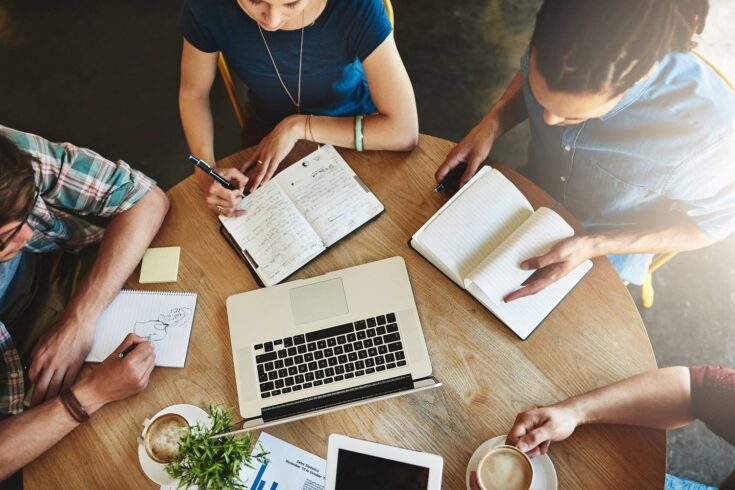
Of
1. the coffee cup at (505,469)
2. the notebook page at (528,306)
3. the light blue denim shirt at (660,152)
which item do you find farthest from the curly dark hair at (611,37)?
the coffee cup at (505,469)

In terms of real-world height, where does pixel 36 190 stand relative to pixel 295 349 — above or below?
above

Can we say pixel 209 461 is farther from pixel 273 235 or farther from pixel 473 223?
pixel 473 223

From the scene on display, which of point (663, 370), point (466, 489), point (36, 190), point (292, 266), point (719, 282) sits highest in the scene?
point (36, 190)

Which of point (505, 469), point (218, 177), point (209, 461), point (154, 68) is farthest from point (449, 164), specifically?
point (154, 68)

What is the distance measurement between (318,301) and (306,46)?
0.65m

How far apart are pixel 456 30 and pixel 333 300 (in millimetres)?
1834

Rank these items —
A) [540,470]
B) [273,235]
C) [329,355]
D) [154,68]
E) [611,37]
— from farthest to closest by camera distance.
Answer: [154,68], [273,235], [329,355], [540,470], [611,37]

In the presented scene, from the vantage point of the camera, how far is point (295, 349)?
116 centimetres

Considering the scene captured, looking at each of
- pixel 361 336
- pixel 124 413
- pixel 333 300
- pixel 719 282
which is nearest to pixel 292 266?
pixel 333 300

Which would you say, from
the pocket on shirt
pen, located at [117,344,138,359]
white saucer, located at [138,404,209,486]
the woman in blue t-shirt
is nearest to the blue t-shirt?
the woman in blue t-shirt

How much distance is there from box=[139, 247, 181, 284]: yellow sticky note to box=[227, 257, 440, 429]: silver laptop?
17 cm

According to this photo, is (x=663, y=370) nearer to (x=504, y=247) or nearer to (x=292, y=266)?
(x=504, y=247)

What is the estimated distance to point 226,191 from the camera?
1282 mm

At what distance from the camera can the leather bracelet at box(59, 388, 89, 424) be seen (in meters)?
1.11
